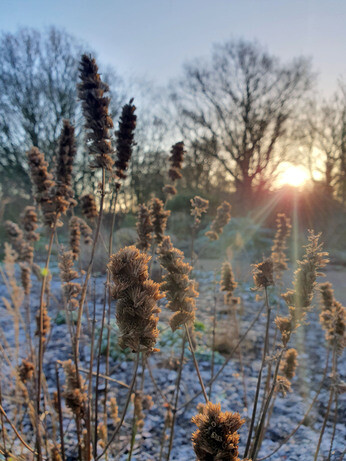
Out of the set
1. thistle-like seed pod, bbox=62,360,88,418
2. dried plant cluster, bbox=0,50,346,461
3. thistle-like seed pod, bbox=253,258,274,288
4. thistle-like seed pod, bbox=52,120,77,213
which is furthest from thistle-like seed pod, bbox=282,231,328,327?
thistle-like seed pod, bbox=52,120,77,213

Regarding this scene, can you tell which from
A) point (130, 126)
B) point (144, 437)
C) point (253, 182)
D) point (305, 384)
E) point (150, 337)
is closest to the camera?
point (150, 337)

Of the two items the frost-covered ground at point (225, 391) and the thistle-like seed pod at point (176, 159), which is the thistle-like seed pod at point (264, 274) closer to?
the frost-covered ground at point (225, 391)

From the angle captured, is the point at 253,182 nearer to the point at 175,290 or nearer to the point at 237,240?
the point at 237,240

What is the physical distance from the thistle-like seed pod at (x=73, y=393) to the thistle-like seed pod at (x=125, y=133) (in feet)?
3.74

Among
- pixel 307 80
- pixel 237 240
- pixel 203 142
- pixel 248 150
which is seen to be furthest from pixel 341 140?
pixel 237 240

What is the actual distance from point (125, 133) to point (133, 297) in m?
1.18

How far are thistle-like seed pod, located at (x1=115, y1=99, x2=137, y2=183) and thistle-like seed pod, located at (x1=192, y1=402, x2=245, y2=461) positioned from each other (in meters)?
1.42

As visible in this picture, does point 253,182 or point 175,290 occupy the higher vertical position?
point 253,182

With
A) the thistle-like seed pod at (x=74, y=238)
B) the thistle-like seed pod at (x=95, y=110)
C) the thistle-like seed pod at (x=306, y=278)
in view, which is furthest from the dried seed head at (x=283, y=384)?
the thistle-like seed pod at (x=74, y=238)

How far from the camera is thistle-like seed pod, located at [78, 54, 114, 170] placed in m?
1.52

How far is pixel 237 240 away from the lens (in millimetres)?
13484

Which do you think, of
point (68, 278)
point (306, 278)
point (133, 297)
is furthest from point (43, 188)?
point (306, 278)

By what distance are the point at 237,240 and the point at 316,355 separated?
909 centimetres

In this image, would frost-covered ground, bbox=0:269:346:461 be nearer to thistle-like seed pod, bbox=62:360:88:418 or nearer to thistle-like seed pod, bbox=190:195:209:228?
thistle-like seed pod, bbox=62:360:88:418
